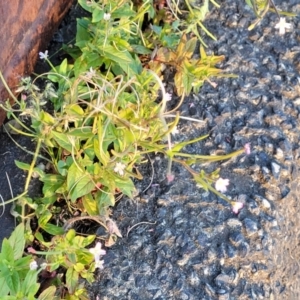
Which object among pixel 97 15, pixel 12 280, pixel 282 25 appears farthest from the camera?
pixel 282 25

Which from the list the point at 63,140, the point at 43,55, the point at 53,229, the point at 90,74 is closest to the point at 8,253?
the point at 53,229

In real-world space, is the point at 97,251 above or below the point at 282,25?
below

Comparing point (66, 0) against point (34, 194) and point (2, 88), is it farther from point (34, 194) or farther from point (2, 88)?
point (34, 194)

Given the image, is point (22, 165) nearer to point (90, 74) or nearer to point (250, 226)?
point (90, 74)

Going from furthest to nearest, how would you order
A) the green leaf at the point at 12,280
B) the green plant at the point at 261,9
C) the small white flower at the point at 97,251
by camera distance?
1. the green plant at the point at 261,9
2. the small white flower at the point at 97,251
3. the green leaf at the point at 12,280

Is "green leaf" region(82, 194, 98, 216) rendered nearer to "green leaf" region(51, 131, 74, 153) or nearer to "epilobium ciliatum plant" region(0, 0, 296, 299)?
"epilobium ciliatum plant" region(0, 0, 296, 299)

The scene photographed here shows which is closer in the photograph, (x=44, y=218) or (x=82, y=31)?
(x=44, y=218)

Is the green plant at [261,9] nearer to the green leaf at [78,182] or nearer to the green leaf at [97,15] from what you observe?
the green leaf at [97,15]

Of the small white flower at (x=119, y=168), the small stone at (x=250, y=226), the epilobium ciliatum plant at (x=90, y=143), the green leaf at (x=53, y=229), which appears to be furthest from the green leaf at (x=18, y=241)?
the small stone at (x=250, y=226)
